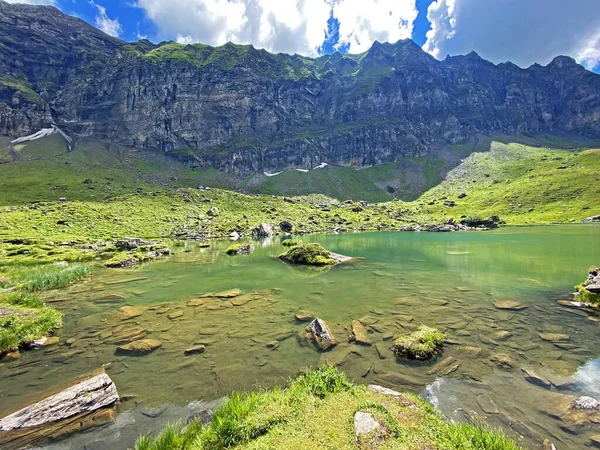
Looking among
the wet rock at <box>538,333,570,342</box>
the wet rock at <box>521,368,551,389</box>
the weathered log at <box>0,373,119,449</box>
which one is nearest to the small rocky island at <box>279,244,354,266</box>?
the wet rock at <box>538,333,570,342</box>

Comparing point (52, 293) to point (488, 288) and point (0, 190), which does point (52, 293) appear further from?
point (0, 190)

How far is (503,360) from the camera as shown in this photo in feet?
43.0

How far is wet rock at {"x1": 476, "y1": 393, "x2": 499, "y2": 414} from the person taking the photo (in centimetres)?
972

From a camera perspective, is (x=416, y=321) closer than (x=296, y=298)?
Yes

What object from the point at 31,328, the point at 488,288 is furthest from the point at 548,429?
the point at 31,328

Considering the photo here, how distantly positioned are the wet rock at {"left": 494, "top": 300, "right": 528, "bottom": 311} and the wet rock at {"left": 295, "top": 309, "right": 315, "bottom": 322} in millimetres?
14289

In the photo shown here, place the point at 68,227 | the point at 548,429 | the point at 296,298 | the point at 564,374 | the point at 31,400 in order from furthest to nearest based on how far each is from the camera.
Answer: the point at 68,227 < the point at 296,298 < the point at 564,374 < the point at 31,400 < the point at 548,429

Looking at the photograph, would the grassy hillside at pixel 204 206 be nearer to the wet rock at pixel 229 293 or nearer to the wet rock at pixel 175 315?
the wet rock at pixel 229 293

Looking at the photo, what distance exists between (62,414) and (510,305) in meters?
27.1

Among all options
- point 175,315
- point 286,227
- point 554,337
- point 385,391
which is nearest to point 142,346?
point 175,315

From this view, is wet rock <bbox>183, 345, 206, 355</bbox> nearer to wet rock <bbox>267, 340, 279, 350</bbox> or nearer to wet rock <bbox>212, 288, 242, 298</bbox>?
wet rock <bbox>267, 340, 279, 350</bbox>

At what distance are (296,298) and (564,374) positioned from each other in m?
17.3

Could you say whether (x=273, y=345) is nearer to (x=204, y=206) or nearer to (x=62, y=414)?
(x=62, y=414)

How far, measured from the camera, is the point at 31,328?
16.8 m
